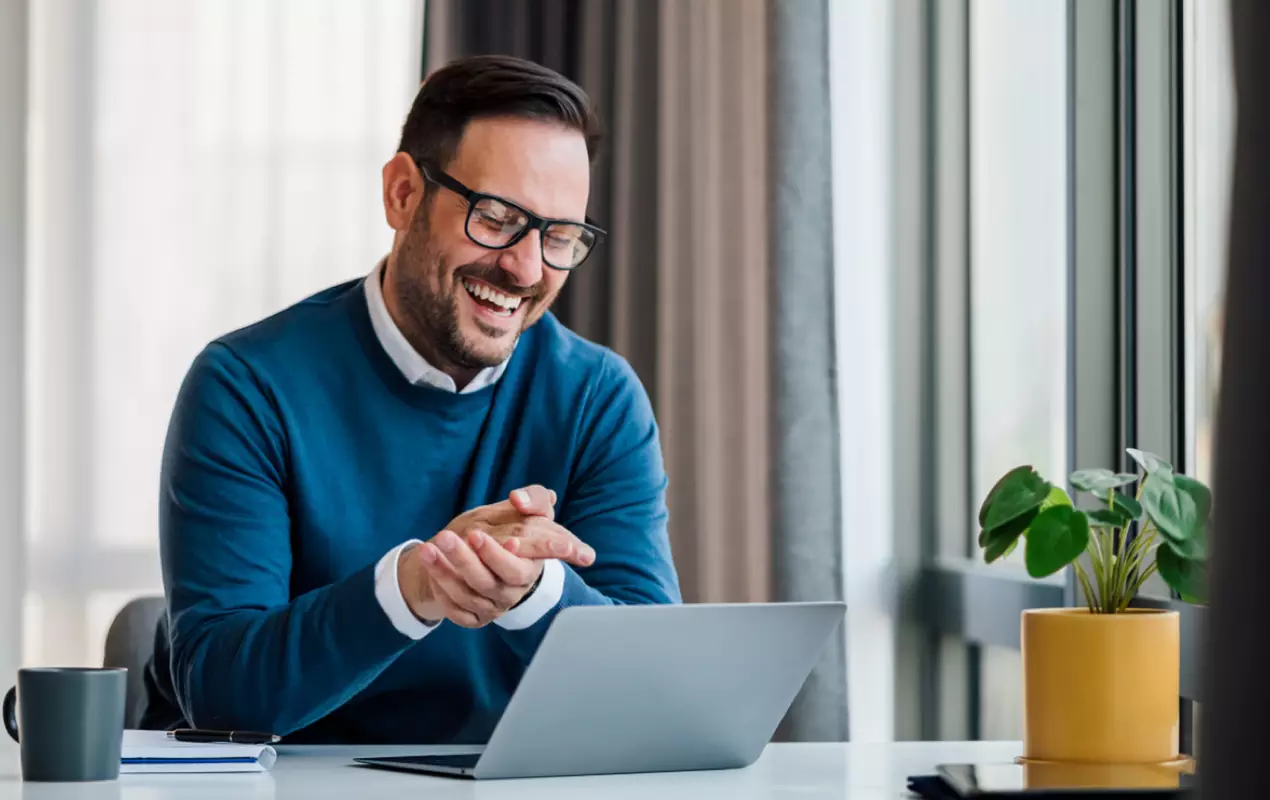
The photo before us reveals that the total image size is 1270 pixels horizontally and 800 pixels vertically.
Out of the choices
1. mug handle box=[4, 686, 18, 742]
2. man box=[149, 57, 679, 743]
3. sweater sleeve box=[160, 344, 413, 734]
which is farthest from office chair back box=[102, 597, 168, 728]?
mug handle box=[4, 686, 18, 742]

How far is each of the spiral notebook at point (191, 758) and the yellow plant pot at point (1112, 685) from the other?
2.07 feet

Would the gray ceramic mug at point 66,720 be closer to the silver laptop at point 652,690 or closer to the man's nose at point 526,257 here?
the silver laptop at point 652,690

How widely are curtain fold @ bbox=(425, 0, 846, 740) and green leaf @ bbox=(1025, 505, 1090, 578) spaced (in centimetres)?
179

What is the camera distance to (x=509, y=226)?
5.98 ft

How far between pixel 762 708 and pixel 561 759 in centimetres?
17

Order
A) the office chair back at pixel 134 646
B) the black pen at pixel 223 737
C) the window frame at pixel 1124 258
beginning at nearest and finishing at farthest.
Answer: the black pen at pixel 223 737 → the office chair back at pixel 134 646 → the window frame at pixel 1124 258

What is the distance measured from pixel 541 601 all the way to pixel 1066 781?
55cm

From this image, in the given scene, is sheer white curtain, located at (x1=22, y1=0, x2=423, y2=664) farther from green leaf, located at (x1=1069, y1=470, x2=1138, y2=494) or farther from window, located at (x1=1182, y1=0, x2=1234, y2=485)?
green leaf, located at (x1=1069, y1=470, x2=1138, y2=494)

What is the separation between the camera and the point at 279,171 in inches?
143

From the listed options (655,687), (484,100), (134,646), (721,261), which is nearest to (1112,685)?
(655,687)

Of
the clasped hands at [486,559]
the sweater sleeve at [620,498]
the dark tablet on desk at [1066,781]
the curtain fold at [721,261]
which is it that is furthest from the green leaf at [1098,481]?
the curtain fold at [721,261]

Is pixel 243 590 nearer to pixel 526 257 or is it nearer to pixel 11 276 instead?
pixel 526 257

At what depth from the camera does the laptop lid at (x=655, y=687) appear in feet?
3.76

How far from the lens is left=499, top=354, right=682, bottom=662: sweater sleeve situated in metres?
1.82
